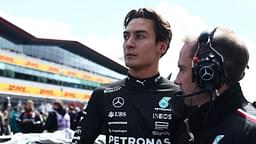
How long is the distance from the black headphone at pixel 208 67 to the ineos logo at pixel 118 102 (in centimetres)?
74

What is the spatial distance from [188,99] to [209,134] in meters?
0.17

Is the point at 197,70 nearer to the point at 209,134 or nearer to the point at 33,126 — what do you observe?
the point at 209,134

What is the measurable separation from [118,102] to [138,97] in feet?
0.35

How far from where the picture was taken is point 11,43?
133ft

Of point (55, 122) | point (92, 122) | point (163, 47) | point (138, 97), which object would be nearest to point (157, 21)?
point (163, 47)

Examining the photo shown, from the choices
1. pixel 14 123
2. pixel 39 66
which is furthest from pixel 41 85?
pixel 14 123

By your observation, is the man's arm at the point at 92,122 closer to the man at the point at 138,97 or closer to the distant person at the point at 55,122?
the man at the point at 138,97

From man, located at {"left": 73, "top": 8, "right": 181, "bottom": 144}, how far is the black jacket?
56 centimetres

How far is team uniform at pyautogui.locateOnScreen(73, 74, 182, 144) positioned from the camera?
7.93 feet

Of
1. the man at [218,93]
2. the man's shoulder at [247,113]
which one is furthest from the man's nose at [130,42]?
the man's shoulder at [247,113]

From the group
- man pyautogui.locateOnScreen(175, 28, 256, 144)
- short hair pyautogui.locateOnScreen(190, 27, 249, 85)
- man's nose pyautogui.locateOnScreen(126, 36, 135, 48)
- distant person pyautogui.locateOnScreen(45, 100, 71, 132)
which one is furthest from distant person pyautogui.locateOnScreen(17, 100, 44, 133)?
short hair pyautogui.locateOnScreen(190, 27, 249, 85)

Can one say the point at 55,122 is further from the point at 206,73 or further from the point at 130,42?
the point at 206,73

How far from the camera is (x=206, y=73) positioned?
180 cm

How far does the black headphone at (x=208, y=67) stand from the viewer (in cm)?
178
